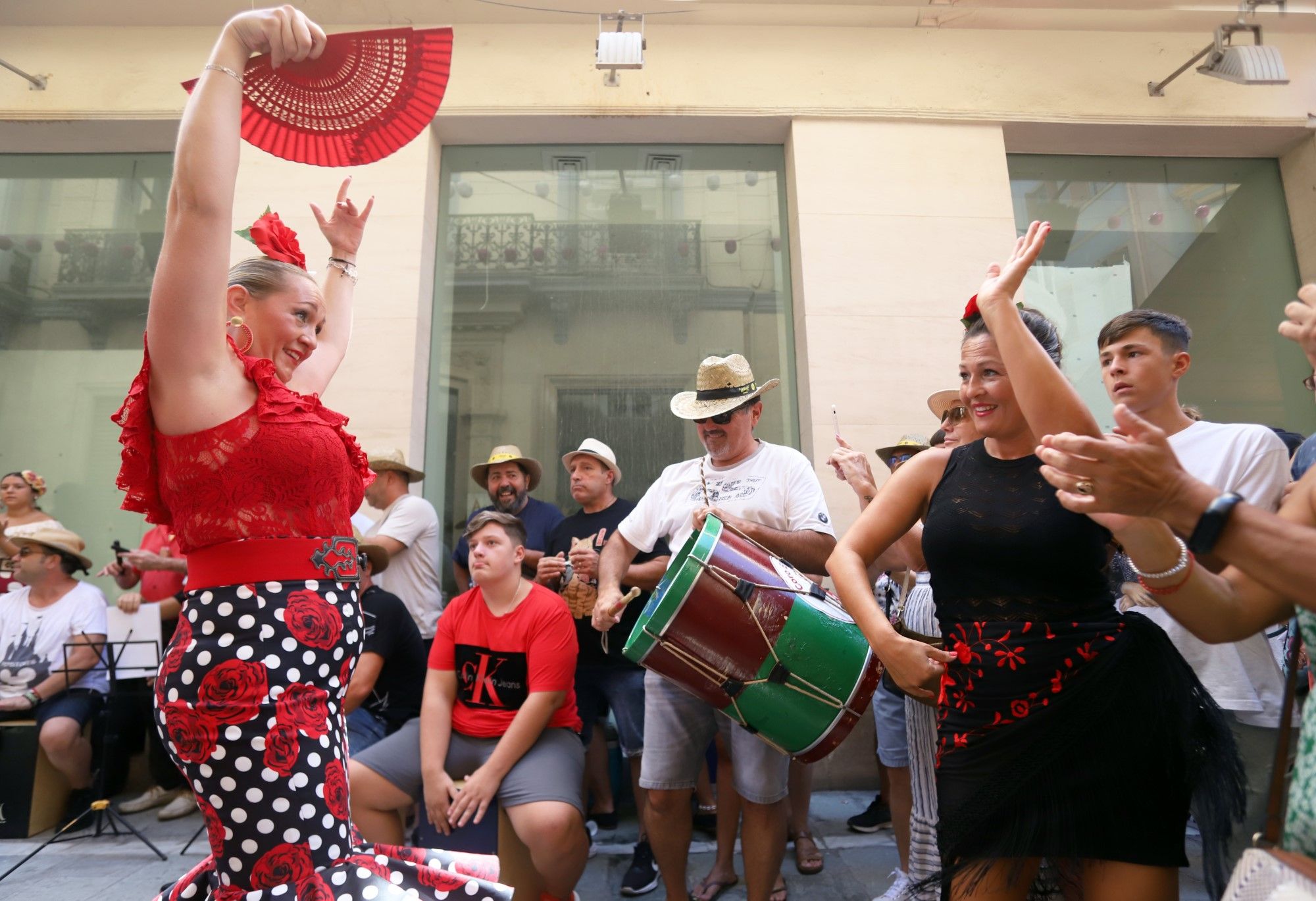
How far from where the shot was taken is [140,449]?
5.33 feet

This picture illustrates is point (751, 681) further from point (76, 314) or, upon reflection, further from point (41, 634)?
point (76, 314)

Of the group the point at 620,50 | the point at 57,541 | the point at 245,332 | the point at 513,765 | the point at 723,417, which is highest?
the point at 620,50

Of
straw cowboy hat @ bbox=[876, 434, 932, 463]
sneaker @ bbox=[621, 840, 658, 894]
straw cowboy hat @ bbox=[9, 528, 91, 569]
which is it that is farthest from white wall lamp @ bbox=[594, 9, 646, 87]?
sneaker @ bbox=[621, 840, 658, 894]

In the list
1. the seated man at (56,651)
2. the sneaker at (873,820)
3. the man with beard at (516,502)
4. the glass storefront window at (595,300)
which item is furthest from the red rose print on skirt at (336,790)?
the glass storefront window at (595,300)

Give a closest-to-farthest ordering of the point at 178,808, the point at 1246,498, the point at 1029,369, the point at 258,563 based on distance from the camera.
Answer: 1. the point at 258,563
2. the point at 1029,369
3. the point at 1246,498
4. the point at 178,808

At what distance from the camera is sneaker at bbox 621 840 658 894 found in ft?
11.9

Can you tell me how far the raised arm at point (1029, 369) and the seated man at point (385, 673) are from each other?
10.5ft

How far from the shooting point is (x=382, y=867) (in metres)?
1.53

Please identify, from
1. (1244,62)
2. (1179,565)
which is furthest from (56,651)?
(1244,62)

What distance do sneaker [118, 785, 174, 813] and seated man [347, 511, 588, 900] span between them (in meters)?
2.37

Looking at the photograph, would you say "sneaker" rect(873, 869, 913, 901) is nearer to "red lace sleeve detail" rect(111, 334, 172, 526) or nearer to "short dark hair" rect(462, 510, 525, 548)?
"short dark hair" rect(462, 510, 525, 548)

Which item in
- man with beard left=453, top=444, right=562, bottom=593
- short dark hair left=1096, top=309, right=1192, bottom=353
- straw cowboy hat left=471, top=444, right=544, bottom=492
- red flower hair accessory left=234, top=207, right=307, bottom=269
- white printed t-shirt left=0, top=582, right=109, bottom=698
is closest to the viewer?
red flower hair accessory left=234, top=207, right=307, bottom=269

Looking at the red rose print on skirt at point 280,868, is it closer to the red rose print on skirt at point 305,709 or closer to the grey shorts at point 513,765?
the red rose print on skirt at point 305,709

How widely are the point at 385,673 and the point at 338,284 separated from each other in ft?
7.90
